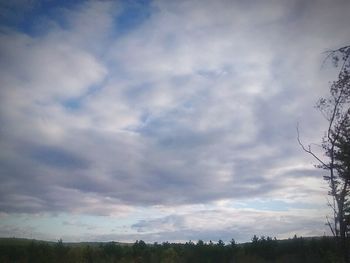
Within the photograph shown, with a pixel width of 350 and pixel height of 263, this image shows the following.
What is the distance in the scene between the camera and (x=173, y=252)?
1735 inches

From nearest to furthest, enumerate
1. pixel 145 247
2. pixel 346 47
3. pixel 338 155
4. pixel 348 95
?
pixel 346 47
pixel 348 95
pixel 338 155
pixel 145 247

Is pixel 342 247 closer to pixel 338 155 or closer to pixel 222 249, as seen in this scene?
pixel 338 155

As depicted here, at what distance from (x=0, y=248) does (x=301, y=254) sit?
129 feet

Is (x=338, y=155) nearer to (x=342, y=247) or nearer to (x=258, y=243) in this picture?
(x=342, y=247)

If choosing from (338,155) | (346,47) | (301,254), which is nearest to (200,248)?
(301,254)

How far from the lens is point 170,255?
4300cm

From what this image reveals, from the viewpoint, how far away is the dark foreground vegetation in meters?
37.2

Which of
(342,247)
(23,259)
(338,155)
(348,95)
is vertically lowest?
(23,259)

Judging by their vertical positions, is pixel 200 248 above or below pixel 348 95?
below

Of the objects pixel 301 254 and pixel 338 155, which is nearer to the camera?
pixel 338 155

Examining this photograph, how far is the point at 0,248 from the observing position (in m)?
45.0

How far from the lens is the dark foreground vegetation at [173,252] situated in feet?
122

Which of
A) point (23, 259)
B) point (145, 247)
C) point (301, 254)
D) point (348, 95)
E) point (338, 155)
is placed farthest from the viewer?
point (145, 247)

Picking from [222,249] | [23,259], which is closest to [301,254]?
[222,249]
